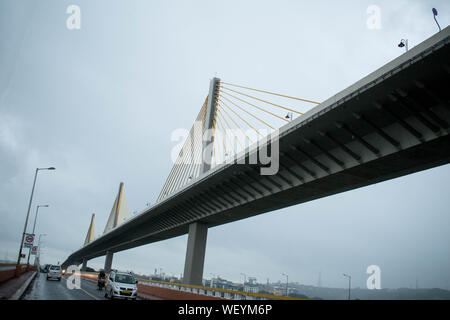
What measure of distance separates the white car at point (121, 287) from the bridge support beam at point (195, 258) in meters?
10.0

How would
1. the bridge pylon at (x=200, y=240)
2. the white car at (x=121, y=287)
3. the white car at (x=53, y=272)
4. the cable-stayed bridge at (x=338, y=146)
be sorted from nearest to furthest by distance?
the cable-stayed bridge at (x=338, y=146) < the white car at (x=121, y=287) < the bridge pylon at (x=200, y=240) < the white car at (x=53, y=272)

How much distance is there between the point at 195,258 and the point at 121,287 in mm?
12243

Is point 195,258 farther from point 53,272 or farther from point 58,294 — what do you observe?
point 53,272

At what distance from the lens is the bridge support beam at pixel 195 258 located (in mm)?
33312

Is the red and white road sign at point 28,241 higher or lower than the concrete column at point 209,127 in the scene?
lower

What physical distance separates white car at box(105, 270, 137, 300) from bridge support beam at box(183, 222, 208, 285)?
32.9ft

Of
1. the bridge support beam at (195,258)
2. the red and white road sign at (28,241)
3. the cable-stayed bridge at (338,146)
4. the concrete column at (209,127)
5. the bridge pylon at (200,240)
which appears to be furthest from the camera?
the red and white road sign at (28,241)

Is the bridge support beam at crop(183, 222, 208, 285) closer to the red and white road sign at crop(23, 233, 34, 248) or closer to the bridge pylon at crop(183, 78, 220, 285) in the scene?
the bridge pylon at crop(183, 78, 220, 285)

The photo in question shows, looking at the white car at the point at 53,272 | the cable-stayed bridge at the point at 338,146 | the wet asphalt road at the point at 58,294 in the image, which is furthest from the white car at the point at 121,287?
the white car at the point at 53,272

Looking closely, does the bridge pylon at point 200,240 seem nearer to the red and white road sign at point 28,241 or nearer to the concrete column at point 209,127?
the concrete column at point 209,127
